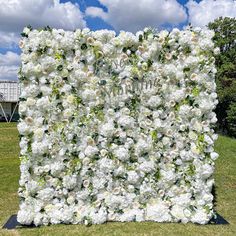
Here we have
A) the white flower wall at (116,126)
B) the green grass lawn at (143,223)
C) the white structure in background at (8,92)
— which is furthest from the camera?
the white structure in background at (8,92)

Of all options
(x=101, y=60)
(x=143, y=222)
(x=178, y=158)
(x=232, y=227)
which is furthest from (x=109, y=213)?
(x=101, y=60)

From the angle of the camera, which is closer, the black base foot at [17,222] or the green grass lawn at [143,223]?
the green grass lawn at [143,223]

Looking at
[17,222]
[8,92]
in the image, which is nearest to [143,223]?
[17,222]

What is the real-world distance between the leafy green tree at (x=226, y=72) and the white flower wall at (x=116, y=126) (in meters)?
21.0

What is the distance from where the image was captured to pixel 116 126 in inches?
194

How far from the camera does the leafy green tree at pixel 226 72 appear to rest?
83.3ft

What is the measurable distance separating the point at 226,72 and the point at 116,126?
940 inches

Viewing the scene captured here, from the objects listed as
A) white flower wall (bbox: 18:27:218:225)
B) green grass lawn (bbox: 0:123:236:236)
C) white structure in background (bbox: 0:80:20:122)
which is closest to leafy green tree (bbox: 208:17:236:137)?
white structure in background (bbox: 0:80:20:122)

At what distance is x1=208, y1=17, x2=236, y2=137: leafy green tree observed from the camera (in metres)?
→ 25.4

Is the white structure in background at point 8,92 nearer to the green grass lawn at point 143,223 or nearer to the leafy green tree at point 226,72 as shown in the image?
the leafy green tree at point 226,72

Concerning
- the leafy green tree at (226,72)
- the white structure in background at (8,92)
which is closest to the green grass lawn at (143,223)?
the white structure in background at (8,92)

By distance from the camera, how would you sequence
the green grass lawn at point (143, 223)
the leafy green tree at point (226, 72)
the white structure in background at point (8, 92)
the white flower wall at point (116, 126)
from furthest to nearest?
the leafy green tree at point (226, 72) < the white structure in background at point (8, 92) < the white flower wall at point (116, 126) < the green grass lawn at point (143, 223)

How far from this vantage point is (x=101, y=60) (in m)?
4.91

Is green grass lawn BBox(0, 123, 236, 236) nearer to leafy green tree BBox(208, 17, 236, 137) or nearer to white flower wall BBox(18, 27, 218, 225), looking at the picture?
white flower wall BBox(18, 27, 218, 225)
